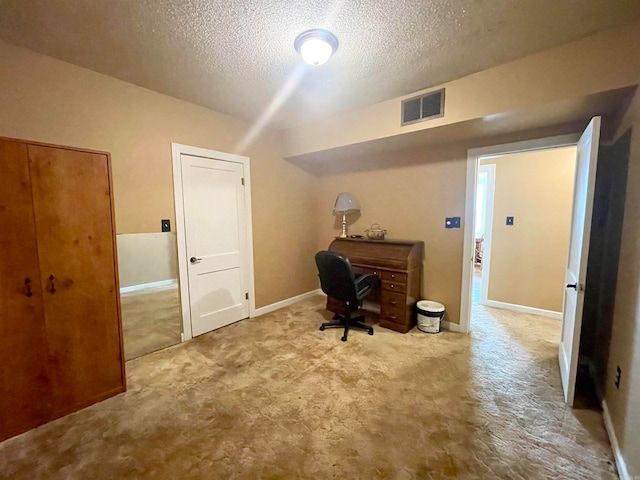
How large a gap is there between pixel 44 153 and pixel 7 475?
5.69 ft

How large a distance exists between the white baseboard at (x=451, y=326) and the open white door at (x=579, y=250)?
0.99m

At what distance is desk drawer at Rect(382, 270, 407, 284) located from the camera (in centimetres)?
303

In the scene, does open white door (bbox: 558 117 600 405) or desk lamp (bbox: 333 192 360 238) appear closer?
open white door (bbox: 558 117 600 405)

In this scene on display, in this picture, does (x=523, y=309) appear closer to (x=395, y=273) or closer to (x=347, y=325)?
(x=395, y=273)

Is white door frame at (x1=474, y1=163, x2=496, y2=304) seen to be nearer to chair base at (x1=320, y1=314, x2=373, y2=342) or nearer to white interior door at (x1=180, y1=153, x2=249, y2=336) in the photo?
chair base at (x1=320, y1=314, x2=373, y2=342)

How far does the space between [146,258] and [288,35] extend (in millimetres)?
2185

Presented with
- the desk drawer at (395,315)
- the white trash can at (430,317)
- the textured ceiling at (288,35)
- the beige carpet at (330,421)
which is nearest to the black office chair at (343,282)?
the desk drawer at (395,315)

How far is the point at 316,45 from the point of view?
1768 mm

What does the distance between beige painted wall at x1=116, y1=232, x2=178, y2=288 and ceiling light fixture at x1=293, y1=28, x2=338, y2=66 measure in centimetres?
202

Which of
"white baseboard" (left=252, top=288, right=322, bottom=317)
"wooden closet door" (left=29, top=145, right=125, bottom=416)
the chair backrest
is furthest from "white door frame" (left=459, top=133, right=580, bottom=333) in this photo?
"wooden closet door" (left=29, top=145, right=125, bottom=416)

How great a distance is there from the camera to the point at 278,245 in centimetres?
384

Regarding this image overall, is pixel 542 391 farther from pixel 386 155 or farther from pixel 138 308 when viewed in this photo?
pixel 138 308

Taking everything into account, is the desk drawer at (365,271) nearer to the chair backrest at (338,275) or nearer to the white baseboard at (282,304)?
the chair backrest at (338,275)

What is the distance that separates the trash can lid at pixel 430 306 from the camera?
118 inches
